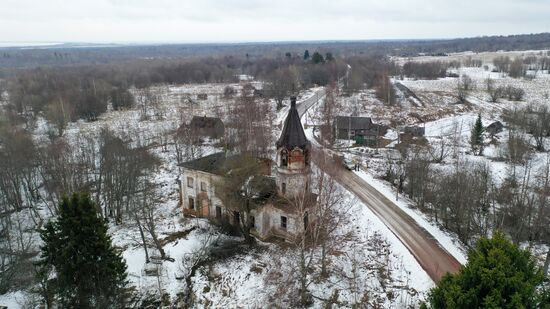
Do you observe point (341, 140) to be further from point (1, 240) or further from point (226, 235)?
point (1, 240)

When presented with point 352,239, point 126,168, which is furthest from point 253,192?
point 126,168

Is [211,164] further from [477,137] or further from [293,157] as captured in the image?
[477,137]

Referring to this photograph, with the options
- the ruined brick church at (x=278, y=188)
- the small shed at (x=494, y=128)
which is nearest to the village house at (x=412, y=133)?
the small shed at (x=494, y=128)

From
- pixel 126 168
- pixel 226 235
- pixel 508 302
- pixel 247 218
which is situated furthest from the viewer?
pixel 126 168

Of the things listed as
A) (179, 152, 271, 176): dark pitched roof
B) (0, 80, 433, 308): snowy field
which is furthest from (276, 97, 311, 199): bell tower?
(0, 80, 433, 308): snowy field

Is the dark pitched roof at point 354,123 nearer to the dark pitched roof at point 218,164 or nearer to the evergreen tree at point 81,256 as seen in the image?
the dark pitched roof at point 218,164

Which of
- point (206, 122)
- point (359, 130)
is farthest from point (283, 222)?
point (359, 130)
